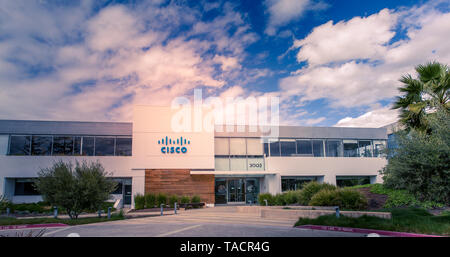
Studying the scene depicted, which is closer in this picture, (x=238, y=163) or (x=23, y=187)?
(x=23, y=187)

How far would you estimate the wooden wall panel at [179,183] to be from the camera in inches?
1010

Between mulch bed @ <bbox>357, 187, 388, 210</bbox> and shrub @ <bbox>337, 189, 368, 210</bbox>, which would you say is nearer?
shrub @ <bbox>337, 189, 368, 210</bbox>

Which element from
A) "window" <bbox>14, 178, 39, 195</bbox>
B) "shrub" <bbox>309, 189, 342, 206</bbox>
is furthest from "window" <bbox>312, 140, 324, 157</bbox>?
"window" <bbox>14, 178, 39, 195</bbox>

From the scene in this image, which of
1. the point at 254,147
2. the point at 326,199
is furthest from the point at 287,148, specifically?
the point at 326,199

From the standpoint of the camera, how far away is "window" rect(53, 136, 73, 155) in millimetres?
27453

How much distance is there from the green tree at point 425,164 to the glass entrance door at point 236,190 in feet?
62.6

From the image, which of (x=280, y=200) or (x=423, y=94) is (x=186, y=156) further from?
(x=423, y=94)

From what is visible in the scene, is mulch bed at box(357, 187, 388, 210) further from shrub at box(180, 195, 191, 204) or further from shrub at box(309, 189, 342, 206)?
shrub at box(180, 195, 191, 204)

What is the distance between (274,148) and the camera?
95.7ft

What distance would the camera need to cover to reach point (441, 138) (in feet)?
32.4

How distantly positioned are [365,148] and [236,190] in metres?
14.0

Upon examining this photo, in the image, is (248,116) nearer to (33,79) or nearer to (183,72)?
(183,72)

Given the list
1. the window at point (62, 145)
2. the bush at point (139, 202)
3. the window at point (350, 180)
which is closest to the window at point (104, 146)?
the window at point (62, 145)
